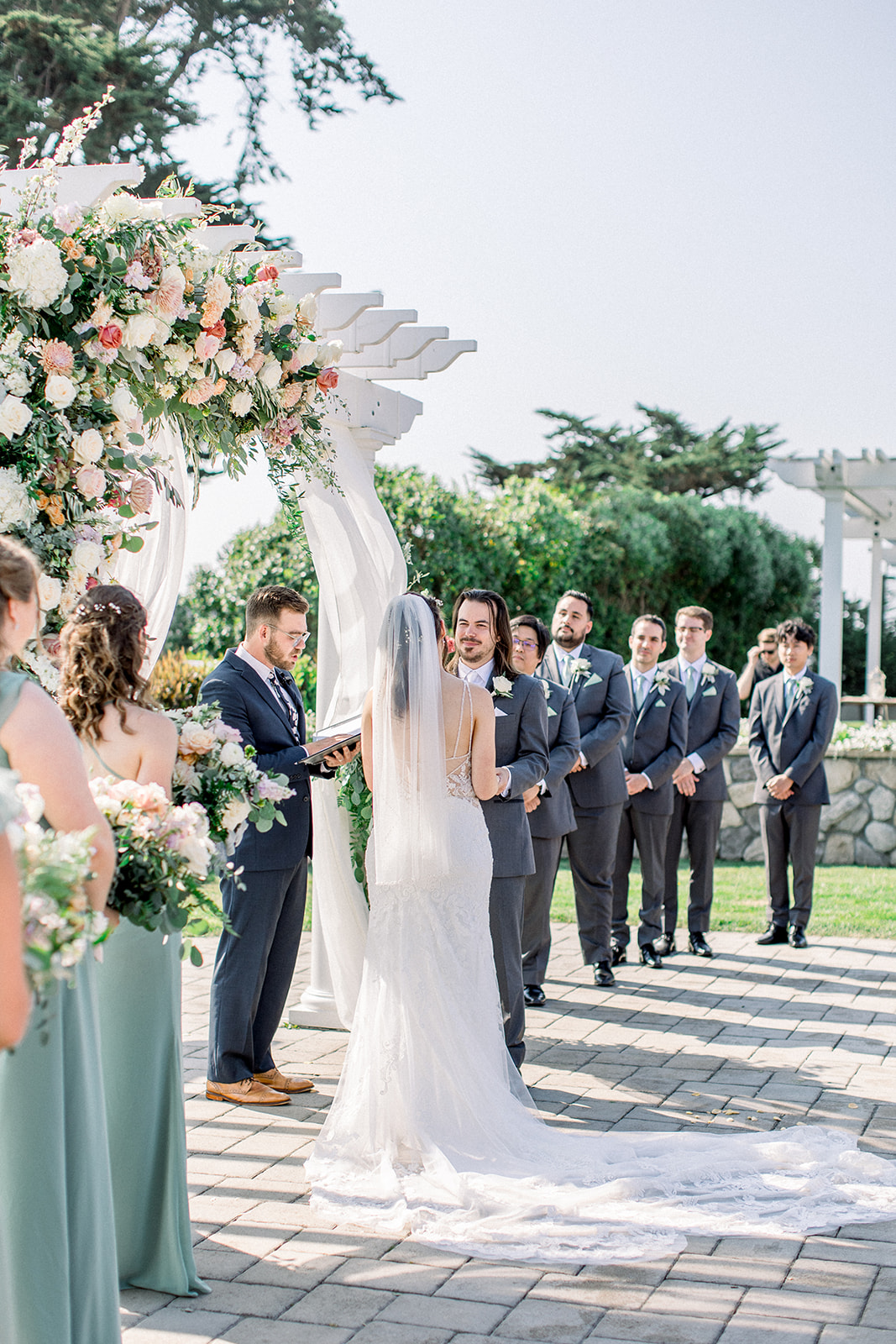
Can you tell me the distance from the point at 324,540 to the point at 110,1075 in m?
3.12

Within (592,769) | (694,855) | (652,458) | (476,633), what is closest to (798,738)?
(694,855)

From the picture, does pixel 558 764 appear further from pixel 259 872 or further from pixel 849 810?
pixel 849 810

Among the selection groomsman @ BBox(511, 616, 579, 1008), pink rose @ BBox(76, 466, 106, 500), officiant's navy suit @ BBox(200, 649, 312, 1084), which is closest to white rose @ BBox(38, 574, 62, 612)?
pink rose @ BBox(76, 466, 106, 500)

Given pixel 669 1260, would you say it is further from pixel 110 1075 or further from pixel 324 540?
pixel 324 540

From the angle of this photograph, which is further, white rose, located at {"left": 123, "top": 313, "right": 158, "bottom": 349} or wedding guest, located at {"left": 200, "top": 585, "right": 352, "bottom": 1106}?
wedding guest, located at {"left": 200, "top": 585, "right": 352, "bottom": 1106}

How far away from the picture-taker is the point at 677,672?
8344 millimetres

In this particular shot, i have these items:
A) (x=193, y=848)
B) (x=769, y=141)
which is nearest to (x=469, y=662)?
(x=193, y=848)

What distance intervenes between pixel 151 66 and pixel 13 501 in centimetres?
1272

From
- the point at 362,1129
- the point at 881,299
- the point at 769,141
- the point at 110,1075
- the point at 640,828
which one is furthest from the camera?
the point at 881,299

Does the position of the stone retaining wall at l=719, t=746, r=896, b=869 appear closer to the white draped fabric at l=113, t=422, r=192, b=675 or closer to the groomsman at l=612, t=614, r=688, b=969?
the groomsman at l=612, t=614, r=688, b=969

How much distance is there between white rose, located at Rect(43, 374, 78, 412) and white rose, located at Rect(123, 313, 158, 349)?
29 centimetres

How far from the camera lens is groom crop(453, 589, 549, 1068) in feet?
17.8

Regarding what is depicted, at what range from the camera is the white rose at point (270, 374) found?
4578 mm

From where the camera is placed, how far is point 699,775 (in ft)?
27.0
